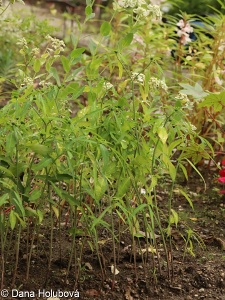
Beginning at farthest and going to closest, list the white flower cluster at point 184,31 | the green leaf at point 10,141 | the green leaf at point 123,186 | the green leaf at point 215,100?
the white flower cluster at point 184,31 < the green leaf at point 215,100 < the green leaf at point 123,186 < the green leaf at point 10,141

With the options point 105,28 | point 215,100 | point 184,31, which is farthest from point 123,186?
point 184,31

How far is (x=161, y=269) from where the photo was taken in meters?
2.72

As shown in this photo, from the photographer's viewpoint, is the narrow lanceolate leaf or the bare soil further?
the bare soil

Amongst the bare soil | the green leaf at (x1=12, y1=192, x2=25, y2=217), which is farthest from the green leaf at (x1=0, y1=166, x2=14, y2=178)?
the bare soil

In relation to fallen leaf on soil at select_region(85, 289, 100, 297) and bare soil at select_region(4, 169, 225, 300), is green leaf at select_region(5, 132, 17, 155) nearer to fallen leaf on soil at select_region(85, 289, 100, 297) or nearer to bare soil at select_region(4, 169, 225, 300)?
bare soil at select_region(4, 169, 225, 300)

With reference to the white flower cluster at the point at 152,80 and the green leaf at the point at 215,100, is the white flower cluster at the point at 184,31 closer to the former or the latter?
the green leaf at the point at 215,100

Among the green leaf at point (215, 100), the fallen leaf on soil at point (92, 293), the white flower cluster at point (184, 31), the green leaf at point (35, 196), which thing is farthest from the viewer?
the white flower cluster at point (184, 31)

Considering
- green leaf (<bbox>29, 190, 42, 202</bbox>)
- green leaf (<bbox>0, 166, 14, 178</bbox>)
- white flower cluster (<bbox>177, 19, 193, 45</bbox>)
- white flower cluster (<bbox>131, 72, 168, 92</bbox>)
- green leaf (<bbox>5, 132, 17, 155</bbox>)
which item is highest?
white flower cluster (<bbox>177, 19, 193, 45</bbox>)

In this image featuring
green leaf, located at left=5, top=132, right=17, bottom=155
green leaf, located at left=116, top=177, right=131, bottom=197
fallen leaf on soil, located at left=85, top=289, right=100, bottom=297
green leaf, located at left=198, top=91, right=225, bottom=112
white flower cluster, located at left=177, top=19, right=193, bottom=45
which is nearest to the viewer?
green leaf, located at left=5, top=132, right=17, bottom=155

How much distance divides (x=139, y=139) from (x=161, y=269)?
63 centimetres

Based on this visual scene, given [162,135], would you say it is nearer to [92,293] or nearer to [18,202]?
[18,202]

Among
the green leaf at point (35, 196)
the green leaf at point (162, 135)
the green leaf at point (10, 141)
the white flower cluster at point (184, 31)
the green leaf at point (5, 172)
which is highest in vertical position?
the white flower cluster at point (184, 31)

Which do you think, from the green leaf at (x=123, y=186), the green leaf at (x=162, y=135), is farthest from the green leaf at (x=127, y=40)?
the green leaf at (x=123, y=186)

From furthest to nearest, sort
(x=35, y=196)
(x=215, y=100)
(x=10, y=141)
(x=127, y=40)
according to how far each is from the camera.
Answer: (x=215, y=100) < (x=127, y=40) < (x=35, y=196) < (x=10, y=141)
